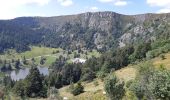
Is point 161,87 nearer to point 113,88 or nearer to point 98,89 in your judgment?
point 113,88

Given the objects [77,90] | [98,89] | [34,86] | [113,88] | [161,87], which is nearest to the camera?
→ [161,87]

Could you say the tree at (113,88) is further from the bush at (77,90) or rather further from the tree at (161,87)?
the bush at (77,90)

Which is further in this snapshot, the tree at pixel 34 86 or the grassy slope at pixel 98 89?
the tree at pixel 34 86

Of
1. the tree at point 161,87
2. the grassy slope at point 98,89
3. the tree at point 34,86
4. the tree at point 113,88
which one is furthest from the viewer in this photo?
the tree at point 34,86

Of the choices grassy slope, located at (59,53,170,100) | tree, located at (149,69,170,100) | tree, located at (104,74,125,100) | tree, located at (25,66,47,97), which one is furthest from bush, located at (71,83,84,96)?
tree, located at (149,69,170,100)

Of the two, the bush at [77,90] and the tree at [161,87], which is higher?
the tree at [161,87]

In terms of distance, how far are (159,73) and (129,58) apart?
14153 cm

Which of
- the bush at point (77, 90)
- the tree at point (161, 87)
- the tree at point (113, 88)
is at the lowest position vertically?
the bush at point (77, 90)

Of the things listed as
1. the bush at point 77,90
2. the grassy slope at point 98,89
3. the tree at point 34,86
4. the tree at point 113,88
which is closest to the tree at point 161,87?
the tree at point 113,88

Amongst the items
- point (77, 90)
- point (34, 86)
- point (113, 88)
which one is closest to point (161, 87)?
point (113, 88)

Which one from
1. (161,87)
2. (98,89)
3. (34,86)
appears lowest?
(34,86)

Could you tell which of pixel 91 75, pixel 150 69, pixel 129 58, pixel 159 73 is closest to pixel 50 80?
pixel 91 75

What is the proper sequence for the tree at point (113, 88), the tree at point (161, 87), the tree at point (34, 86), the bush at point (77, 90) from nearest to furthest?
the tree at point (161, 87), the tree at point (113, 88), the bush at point (77, 90), the tree at point (34, 86)

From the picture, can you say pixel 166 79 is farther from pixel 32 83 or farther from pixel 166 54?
pixel 166 54
